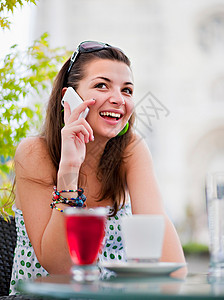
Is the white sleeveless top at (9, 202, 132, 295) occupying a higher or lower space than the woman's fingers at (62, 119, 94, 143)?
lower

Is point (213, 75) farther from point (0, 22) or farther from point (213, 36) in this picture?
point (0, 22)

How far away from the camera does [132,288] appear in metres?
0.77

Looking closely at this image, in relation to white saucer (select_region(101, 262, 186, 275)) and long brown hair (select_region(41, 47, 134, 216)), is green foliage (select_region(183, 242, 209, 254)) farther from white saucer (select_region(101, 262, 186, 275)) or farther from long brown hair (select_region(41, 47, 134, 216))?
white saucer (select_region(101, 262, 186, 275))

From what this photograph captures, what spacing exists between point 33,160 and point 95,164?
24 centimetres

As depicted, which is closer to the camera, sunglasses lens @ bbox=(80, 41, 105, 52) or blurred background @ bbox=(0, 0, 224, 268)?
Result: sunglasses lens @ bbox=(80, 41, 105, 52)

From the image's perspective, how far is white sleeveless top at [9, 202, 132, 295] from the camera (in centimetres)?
173

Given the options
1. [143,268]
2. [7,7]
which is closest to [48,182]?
[7,7]

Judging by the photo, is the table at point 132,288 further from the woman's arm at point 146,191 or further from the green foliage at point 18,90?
the green foliage at point 18,90

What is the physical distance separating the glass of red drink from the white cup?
0.07 meters

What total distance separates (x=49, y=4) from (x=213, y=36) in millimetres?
8466

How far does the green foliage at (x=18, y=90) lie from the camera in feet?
7.99

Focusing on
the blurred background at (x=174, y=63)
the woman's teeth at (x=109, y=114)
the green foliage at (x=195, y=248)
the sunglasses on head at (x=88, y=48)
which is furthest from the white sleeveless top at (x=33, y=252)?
the blurred background at (x=174, y=63)

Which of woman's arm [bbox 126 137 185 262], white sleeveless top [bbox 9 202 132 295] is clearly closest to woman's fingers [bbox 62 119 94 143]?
woman's arm [bbox 126 137 185 262]

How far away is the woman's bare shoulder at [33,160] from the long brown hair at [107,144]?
26 mm
